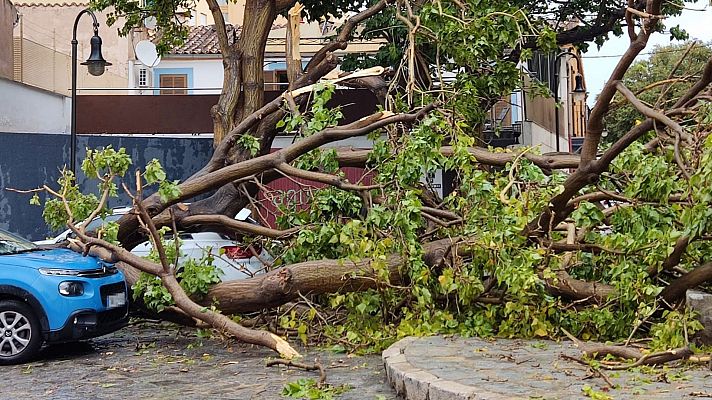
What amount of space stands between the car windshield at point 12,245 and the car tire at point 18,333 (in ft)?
2.69

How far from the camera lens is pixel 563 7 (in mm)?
21859

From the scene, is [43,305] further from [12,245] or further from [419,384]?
[419,384]

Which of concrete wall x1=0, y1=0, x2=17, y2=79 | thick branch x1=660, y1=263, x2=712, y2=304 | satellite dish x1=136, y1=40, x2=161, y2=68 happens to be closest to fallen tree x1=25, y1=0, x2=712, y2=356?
thick branch x1=660, y1=263, x2=712, y2=304

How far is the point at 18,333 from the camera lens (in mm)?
9781

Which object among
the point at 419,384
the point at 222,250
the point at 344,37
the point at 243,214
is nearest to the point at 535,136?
the point at 344,37

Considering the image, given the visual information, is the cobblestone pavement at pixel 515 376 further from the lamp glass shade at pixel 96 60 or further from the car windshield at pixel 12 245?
the lamp glass shade at pixel 96 60

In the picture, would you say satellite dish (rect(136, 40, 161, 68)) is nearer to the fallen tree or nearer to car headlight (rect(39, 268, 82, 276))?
the fallen tree

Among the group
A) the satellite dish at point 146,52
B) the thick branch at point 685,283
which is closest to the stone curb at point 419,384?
the thick branch at point 685,283

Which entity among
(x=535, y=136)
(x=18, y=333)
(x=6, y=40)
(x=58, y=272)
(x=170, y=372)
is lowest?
(x=170, y=372)

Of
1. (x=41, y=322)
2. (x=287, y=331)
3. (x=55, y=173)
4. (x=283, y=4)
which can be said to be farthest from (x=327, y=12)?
(x=41, y=322)

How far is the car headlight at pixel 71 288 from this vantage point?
384 inches

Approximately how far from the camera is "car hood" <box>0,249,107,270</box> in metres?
9.88

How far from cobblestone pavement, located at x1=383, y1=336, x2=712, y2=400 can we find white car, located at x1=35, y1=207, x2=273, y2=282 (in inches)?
127

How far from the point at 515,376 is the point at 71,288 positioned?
4690mm
